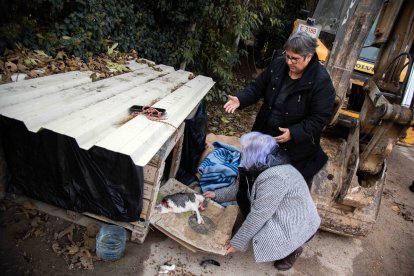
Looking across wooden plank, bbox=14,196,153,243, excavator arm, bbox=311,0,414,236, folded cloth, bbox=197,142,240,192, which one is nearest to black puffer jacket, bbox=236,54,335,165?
excavator arm, bbox=311,0,414,236

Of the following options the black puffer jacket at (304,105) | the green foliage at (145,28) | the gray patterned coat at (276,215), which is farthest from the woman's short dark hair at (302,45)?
the green foliage at (145,28)

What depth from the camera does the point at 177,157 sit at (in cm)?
381

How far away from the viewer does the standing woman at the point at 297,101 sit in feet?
9.12

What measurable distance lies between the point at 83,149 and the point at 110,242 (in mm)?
899

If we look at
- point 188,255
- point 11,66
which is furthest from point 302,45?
point 11,66

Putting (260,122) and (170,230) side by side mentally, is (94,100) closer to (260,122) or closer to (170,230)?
(170,230)

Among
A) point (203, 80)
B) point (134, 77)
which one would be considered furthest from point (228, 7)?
point (134, 77)

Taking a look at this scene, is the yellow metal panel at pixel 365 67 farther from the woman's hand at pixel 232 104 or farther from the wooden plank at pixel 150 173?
the wooden plank at pixel 150 173

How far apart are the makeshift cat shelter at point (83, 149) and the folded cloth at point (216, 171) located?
109cm

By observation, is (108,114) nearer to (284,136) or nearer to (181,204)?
(181,204)

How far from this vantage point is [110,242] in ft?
8.71

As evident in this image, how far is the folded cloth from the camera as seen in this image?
3.88m

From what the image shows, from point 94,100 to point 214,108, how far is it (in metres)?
4.02

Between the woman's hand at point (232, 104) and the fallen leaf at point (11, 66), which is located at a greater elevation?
the woman's hand at point (232, 104)
